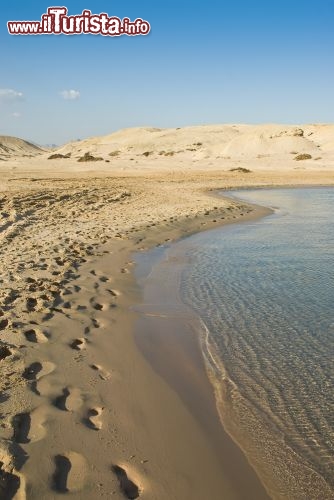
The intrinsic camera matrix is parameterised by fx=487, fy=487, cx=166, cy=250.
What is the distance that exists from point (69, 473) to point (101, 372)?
1497 millimetres

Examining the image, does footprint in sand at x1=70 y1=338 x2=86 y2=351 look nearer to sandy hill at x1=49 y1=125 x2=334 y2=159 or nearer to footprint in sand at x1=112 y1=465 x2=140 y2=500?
footprint in sand at x1=112 y1=465 x2=140 y2=500

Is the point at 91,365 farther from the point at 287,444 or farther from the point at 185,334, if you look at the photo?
the point at 287,444

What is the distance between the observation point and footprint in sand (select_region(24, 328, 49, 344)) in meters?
5.09

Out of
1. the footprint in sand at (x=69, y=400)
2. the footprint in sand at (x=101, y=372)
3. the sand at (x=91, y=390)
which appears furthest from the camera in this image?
the footprint in sand at (x=101, y=372)

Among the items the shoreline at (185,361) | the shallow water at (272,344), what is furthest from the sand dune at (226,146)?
the shoreline at (185,361)

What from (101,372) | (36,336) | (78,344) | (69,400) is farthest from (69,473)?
(36,336)

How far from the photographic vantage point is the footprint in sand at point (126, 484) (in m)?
2.96

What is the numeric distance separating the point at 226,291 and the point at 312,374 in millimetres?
2828

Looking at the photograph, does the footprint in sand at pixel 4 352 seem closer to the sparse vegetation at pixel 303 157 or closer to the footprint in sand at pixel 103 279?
the footprint in sand at pixel 103 279

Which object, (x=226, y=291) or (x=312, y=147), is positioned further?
(x=312, y=147)

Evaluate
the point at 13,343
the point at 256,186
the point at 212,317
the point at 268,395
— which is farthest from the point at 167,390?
the point at 256,186

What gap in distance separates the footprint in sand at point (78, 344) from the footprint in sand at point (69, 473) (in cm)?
181

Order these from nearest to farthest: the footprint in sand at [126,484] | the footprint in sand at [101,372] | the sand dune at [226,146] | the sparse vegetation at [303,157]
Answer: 1. the footprint in sand at [126,484]
2. the footprint in sand at [101,372]
3. the sparse vegetation at [303,157]
4. the sand dune at [226,146]

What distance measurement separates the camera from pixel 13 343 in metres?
4.91
